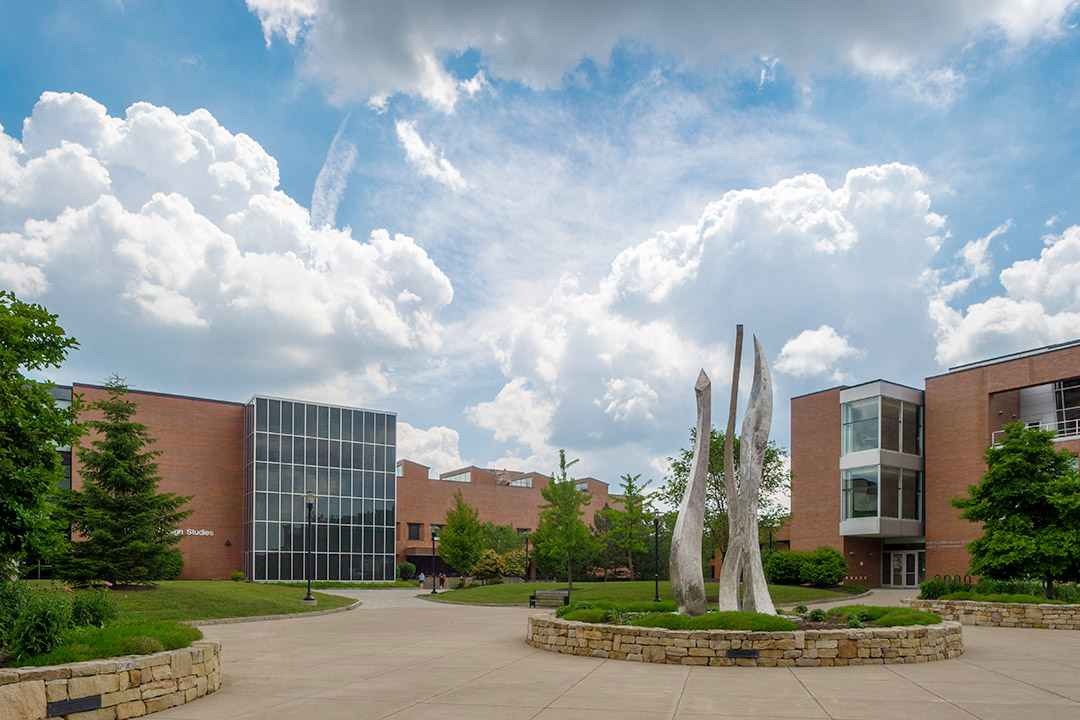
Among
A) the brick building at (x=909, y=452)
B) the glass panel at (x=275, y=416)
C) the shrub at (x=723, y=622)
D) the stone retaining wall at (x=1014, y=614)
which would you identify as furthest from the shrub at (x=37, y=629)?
the glass panel at (x=275, y=416)

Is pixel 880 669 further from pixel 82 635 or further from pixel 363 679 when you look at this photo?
pixel 82 635

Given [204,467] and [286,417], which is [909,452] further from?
[204,467]

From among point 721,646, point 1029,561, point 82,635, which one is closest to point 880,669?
point 721,646

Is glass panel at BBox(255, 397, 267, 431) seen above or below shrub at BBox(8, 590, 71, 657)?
above

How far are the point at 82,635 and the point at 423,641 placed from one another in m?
8.89

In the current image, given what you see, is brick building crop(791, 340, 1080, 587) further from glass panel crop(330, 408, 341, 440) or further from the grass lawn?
glass panel crop(330, 408, 341, 440)

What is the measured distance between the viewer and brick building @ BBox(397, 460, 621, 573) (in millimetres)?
70812

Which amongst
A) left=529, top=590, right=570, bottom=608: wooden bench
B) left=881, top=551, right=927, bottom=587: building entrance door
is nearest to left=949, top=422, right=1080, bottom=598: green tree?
left=529, top=590, right=570, bottom=608: wooden bench

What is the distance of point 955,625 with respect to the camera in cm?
1573

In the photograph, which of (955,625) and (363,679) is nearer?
(363,679)

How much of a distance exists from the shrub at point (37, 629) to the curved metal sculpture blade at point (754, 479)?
12.1 meters

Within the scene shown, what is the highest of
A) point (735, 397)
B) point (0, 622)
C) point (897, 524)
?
point (735, 397)

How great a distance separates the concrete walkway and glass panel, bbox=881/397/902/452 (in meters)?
27.6

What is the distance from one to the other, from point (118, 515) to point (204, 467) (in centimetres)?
2862
